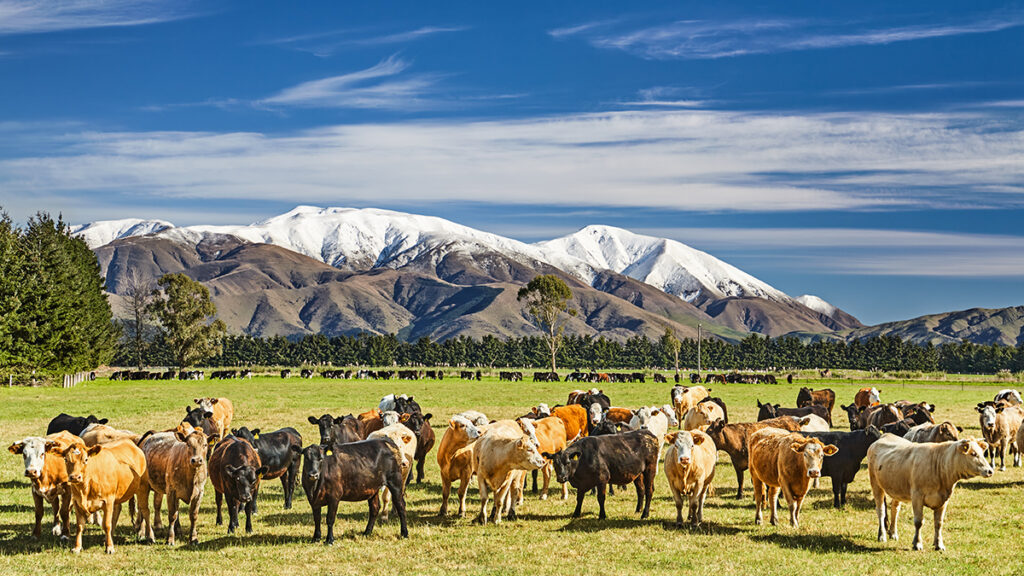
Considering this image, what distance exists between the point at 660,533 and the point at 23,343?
64783 millimetres

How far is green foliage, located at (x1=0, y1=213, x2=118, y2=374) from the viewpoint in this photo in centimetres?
6341

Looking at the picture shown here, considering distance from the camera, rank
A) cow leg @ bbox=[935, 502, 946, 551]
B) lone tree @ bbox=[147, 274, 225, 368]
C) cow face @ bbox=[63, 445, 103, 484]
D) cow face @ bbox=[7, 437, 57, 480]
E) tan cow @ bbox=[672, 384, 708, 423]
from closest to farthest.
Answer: cow face @ bbox=[7, 437, 57, 480] < cow face @ bbox=[63, 445, 103, 484] < cow leg @ bbox=[935, 502, 946, 551] < tan cow @ bbox=[672, 384, 708, 423] < lone tree @ bbox=[147, 274, 225, 368]

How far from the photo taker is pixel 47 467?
1427 cm

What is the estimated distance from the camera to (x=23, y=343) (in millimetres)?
65188

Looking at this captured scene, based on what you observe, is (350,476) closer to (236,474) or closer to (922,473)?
(236,474)

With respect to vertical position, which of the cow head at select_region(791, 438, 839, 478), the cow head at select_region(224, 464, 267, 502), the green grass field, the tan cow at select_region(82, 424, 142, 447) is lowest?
the green grass field

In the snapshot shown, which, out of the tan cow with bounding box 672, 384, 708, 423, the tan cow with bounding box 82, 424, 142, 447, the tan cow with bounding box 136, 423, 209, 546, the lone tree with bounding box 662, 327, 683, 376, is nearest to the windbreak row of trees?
the lone tree with bounding box 662, 327, 683, 376

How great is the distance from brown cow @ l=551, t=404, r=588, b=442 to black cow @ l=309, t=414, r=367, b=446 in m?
6.50

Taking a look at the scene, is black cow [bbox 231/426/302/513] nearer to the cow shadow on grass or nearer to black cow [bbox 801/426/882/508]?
the cow shadow on grass

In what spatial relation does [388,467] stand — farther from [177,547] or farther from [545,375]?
[545,375]

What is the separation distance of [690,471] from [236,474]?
29.1 feet

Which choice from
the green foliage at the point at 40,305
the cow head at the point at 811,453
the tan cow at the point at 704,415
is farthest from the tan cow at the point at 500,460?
the green foliage at the point at 40,305

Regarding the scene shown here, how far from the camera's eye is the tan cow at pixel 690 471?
16.3m

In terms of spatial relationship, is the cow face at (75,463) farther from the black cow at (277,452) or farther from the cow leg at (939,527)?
the cow leg at (939,527)
